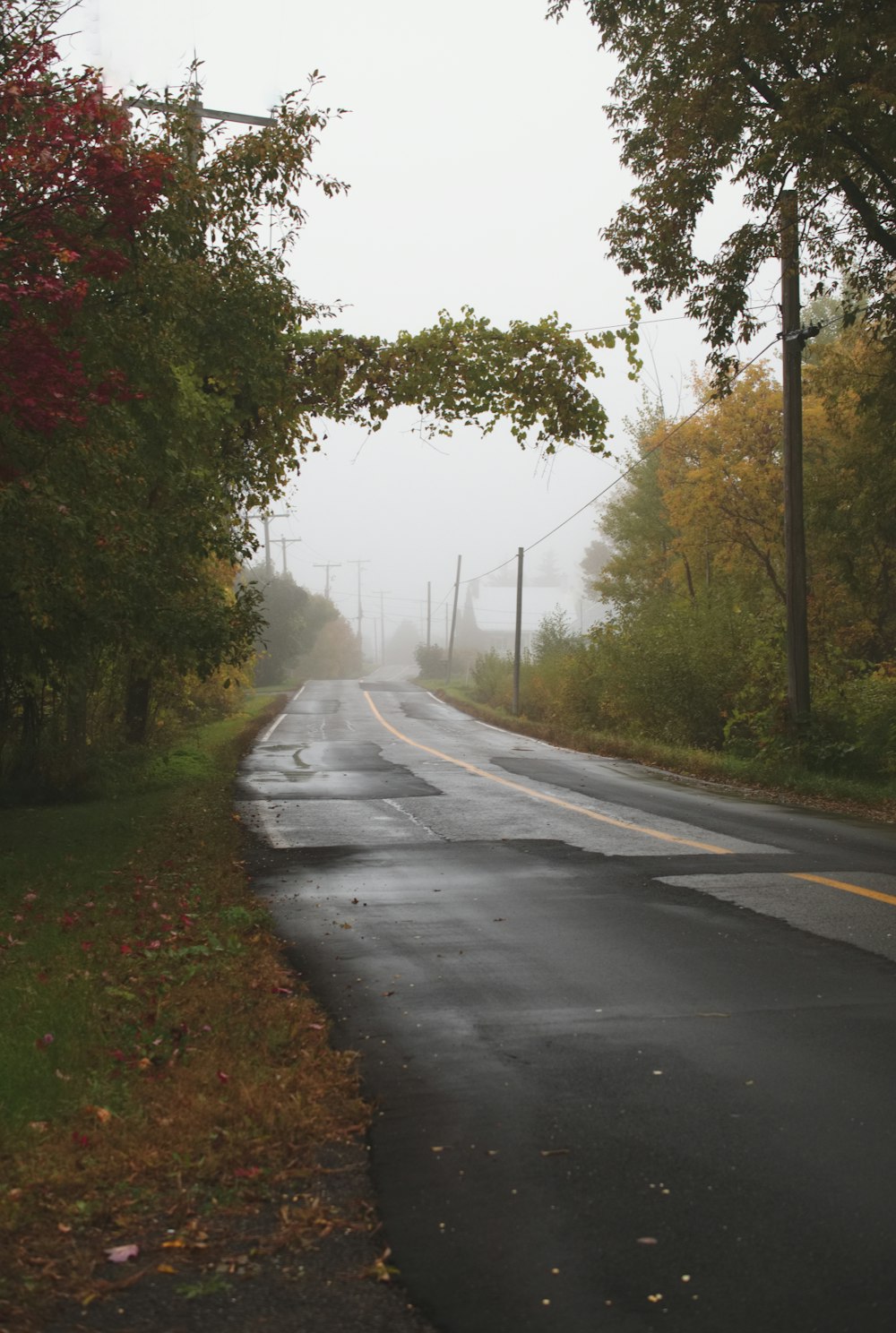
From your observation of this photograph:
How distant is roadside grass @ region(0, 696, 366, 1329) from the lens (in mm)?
3352

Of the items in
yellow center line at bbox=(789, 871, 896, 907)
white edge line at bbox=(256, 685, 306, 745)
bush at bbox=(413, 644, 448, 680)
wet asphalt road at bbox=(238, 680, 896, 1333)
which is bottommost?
wet asphalt road at bbox=(238, 680, 896, 1333)

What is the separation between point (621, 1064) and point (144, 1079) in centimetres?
189

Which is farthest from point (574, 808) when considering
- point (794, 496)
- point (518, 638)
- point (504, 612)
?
point (504, 612)

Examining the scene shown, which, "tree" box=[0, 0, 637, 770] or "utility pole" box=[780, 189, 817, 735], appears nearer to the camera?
"tree" box=[0, 0, 637, 770]

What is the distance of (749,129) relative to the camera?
1534 centimetres

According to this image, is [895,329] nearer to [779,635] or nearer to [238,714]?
[779,635]

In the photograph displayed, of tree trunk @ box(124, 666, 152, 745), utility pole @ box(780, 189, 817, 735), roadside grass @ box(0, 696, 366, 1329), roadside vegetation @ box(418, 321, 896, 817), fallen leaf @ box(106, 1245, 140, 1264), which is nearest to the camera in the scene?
fallen leaf @ box(106, 1245, 140, 1264)

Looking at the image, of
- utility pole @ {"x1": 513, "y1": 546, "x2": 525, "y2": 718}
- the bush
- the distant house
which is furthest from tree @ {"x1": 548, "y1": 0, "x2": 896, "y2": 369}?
the distant house

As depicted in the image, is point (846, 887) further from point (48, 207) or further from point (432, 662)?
point (432, 662)

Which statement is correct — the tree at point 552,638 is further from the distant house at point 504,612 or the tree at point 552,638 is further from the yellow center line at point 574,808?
the distant house at point 504,612

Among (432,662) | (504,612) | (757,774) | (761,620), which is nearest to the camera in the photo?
(757,774)

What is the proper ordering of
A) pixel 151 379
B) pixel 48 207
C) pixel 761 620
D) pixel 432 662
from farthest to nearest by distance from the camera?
1. pixel 432 662
2. pixel 761 620
3. pixel 151 379
4. pixel 48 207

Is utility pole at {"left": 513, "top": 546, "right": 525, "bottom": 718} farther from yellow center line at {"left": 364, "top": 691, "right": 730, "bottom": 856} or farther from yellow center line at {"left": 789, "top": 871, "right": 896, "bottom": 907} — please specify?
yellow center line at {"left": 789, "top": 871, "right": 896, "bottom": 907}

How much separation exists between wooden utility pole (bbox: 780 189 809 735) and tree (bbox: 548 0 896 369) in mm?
552
